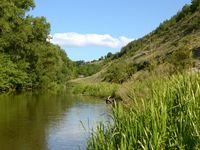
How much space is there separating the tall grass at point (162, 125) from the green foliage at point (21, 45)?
129 feet

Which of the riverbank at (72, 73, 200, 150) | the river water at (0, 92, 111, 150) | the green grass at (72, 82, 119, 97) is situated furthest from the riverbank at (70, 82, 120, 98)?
the riverbank at (72, 73, 200, 150)

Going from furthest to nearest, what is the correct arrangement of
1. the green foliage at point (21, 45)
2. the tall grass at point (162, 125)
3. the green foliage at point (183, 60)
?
the green foliage at point (21, 45), the green foliage at point (183, 60), the tall grass at point (162, 125)

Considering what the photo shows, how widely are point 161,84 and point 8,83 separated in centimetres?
4493

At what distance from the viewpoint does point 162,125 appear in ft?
31.0

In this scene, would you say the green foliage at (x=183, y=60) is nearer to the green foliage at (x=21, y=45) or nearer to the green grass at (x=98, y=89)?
the green grass at (x=98, y=89)

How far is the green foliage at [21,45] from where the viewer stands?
174 feet

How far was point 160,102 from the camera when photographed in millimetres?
10266

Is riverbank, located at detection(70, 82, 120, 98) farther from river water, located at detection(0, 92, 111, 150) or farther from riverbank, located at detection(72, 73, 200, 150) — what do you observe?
riverbank, located at detection(72, 73, 200, 150)

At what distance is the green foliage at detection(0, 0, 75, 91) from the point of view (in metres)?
53.1

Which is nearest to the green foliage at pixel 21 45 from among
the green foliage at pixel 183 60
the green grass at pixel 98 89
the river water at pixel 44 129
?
the green grass at pixel 98 89

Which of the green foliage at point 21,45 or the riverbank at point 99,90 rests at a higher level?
the green foliage at point 21,45

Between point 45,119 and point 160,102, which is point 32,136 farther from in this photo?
point 160,102

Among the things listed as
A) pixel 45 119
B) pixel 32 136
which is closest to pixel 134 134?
pixel 32 136

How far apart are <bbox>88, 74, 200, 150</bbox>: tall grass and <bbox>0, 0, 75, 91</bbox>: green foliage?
39.4m
